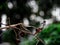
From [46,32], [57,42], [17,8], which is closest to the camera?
[57,42]

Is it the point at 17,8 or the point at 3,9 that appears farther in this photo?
the point at 17,8

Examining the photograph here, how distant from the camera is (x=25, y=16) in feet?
9.95

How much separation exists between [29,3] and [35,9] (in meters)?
0.16

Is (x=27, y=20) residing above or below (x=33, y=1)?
below

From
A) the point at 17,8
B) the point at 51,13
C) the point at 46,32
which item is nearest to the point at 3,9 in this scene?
the point at 17,8

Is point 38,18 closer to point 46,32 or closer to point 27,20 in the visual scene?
point 27,20

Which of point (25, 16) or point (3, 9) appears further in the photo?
point (25, 16)

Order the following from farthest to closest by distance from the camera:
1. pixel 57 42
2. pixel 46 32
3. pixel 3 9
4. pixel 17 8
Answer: pixel 17 8
pixel 3 9
pixel 46 32
pixel 57 42

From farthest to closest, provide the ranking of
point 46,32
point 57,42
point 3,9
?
point 3,9 → point 46,32 → point 57,42

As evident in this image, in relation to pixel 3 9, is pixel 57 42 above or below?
below

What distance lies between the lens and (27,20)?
3100 mm

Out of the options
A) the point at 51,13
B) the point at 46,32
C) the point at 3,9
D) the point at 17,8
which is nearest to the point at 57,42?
the point at 46,32

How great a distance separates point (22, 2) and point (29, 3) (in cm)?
11

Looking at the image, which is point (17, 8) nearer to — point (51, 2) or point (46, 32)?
point (51, 2)
